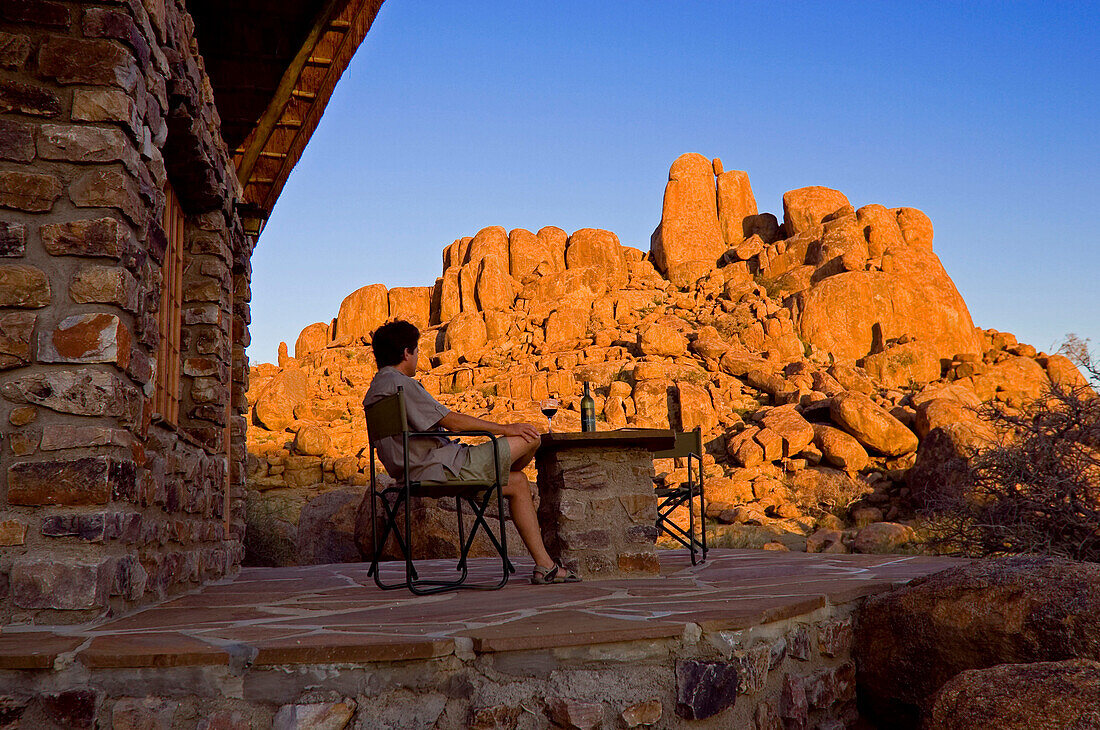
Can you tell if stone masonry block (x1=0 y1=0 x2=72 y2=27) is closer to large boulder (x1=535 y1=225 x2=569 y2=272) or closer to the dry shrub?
the dry shrub

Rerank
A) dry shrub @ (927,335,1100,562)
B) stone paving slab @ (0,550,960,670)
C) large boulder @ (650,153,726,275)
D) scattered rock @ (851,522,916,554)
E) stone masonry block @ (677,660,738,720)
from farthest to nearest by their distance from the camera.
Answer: large boulder @ (650,153,726,275) → scattered rock @ (851,522,916,554) → dry shrub @ (927,335,1100,562) → stone masonry block @ (677,660,738,720) → stone paving slab @ (0,550,960,670)

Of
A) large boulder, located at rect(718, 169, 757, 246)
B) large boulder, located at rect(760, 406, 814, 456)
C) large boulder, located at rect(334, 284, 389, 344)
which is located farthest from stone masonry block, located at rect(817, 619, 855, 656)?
large boulder, located at rect(334, 284, 389, 344)

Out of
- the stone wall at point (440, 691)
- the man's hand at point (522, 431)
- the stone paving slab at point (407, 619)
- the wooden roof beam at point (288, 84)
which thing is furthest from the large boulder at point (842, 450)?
the stone wall at point (440, 691)

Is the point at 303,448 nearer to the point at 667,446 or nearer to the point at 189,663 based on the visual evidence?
the point at 667,446

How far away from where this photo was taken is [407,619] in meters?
2.77

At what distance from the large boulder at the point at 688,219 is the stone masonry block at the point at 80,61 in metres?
34.9

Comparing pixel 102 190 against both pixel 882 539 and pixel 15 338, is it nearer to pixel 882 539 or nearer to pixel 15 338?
pixel 15 338

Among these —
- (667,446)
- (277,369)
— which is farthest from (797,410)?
(277,369)

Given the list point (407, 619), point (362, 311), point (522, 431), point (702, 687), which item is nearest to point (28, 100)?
point (407, 619)

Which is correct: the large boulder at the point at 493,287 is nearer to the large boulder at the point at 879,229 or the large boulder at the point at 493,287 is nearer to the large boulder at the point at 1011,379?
the large boulder at the point at 879,229

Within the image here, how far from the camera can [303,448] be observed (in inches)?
851

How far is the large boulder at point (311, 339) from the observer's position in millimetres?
40500

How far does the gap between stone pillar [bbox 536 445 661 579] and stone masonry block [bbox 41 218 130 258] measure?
7.49ft

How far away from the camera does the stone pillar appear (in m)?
4.32
